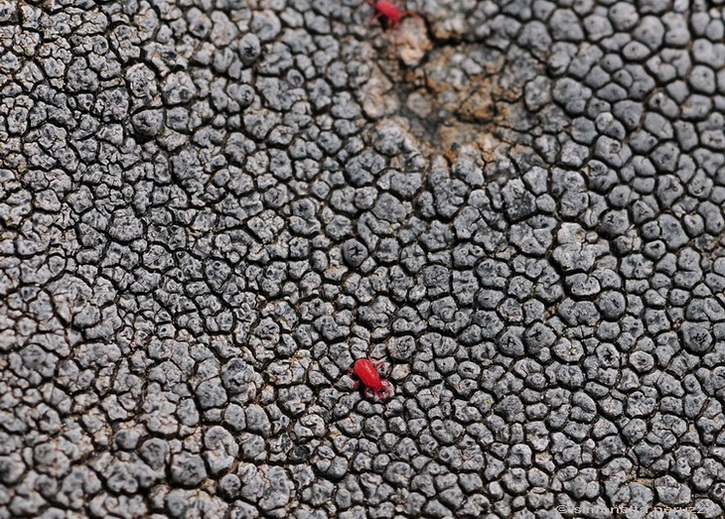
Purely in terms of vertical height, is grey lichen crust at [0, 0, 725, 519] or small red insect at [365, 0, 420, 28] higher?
small red insect at [365, 0, 420, 28]

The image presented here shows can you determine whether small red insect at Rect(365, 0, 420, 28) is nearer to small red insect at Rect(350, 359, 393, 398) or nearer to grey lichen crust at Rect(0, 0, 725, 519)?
grey lichen crust at Rect(0, 0, 725, 519)

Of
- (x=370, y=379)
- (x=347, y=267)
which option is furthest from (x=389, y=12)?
(x=370, y=379)

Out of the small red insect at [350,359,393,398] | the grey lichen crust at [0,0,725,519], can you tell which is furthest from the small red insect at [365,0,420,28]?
the small red insect at [350,359,393,398]

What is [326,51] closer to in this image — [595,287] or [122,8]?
[122,8]

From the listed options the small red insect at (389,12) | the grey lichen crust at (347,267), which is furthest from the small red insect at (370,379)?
the small red insect at (389,12)

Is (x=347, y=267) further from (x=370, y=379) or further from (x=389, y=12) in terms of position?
(x=389, y=12)

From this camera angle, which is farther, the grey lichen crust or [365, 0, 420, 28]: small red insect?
[365, 0, 420, 28]: small red insect
